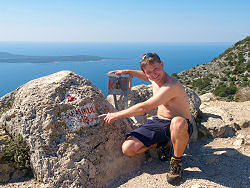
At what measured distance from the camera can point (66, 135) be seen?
436 cm

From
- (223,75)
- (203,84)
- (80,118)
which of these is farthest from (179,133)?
(223,75)

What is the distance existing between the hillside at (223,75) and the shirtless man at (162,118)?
22.7m

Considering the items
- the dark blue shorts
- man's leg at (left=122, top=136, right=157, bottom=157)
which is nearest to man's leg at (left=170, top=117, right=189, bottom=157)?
the dark blue shorts

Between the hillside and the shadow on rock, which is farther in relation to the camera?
the hillside

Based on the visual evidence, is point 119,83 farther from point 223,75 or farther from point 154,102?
point 223,75

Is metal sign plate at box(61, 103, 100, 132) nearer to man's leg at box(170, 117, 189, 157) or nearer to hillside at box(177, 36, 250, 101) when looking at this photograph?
man's leg at box(170, 117, 189, 157)

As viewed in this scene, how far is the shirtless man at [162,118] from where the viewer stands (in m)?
3.87

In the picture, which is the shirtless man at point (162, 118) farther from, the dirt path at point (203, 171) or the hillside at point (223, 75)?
the hillside at point (223, 75)

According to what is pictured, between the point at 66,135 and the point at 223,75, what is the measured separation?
119ft

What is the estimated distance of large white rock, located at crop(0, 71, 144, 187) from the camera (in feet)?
13.4

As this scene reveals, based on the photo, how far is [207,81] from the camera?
34.5 m

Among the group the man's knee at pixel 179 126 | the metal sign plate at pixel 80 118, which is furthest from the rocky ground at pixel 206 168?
the metal sign plate at pixel 80 118

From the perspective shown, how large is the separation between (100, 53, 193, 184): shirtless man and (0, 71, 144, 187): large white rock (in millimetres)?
444

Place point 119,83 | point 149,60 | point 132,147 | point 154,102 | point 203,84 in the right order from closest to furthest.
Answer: point 154,102
point 149,60
point 132,147
point 119,83
point 203,84
